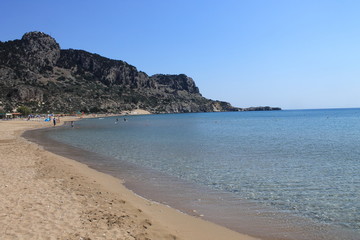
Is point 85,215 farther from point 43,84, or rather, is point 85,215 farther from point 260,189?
point 43,84

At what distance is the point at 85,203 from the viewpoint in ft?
29.0

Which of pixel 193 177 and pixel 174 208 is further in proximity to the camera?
pixel 193 177

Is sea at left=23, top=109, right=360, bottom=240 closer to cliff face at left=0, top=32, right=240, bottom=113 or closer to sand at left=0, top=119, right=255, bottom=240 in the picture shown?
sand at left=0, top=119, right=255, bottom=240

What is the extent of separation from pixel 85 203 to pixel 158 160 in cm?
1069

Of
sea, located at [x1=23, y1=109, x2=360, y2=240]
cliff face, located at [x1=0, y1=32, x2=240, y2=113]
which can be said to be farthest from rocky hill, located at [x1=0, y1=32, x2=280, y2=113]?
sea, located at [x1=23, y1=109, x2=360, y2=240]

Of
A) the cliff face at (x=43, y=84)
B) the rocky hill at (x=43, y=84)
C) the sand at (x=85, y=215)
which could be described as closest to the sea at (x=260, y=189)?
the sand at (x=85, y=215)

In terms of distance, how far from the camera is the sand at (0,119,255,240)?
6527 mm

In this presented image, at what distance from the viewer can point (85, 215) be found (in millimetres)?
7633

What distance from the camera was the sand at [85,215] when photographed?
21.4ft

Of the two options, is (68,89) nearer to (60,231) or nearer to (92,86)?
(92,86)

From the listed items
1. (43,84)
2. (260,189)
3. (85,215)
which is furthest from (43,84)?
(85,215)

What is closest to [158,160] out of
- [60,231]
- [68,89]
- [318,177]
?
[318,177]

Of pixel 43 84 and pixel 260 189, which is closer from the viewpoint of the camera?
pixel 260 189

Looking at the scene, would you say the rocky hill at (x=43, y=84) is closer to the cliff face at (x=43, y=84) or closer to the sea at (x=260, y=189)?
the cliff face at (x=43, y=84)
